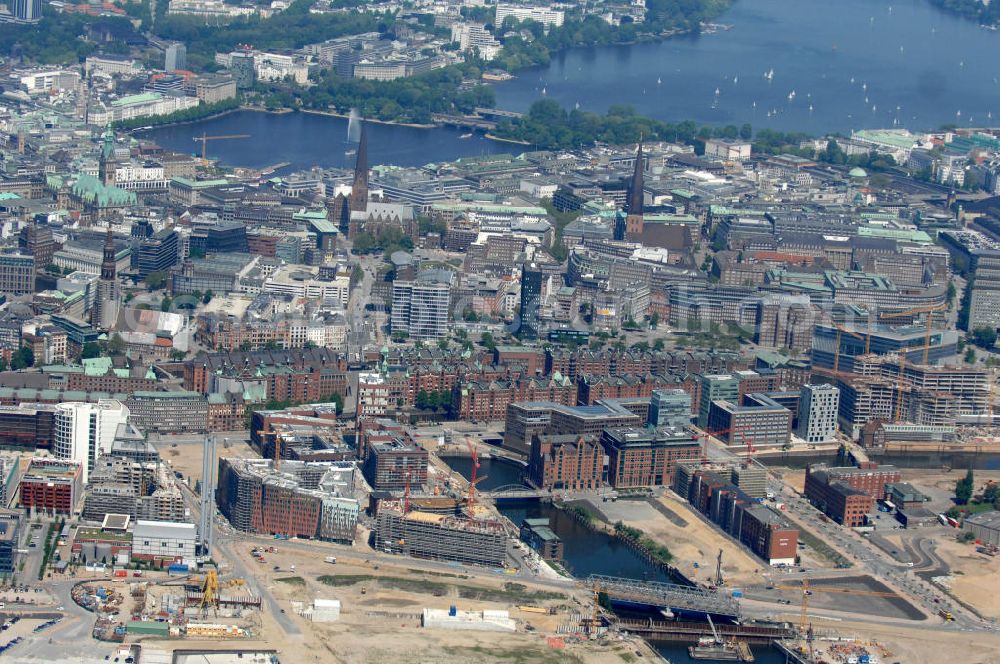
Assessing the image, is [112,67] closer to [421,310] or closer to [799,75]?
[799,75]

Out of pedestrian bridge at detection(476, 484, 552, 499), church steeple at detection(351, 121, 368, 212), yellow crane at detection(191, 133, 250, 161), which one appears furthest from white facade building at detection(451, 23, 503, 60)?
pedestrian bridge at detection(476, 484, 552, 499)

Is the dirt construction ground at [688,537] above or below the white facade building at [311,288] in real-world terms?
below

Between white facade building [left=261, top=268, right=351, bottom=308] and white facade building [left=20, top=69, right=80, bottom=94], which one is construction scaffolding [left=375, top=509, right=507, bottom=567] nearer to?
white facade building [left=261, top=268, right=351, bottom=308]

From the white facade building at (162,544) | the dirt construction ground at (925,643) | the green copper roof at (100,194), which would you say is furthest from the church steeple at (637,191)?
the white facade building at (162,544)

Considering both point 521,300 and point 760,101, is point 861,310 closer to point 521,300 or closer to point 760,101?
point 521,300

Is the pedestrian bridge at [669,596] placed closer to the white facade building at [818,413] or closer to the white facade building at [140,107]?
the white facade building at [818,413]

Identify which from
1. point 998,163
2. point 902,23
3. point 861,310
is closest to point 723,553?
point 861,310
